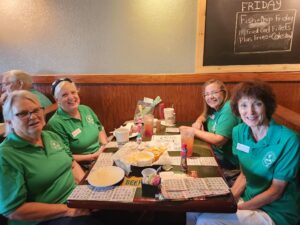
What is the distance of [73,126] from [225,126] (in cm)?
116

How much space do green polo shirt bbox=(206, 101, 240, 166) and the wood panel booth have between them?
538 millimetres

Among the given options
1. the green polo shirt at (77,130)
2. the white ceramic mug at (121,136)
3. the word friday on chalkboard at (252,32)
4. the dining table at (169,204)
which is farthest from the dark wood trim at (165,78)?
the dining table at (169,204)

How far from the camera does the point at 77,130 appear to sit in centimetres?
170

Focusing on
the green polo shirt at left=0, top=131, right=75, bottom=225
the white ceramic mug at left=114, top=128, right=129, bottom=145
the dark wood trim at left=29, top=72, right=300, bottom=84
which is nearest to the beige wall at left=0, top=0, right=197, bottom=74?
the dark wood trim at left=29, top=72, right=300, bottom=84

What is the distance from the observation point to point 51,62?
2416 mm

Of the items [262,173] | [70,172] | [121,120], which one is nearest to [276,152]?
[262,173]

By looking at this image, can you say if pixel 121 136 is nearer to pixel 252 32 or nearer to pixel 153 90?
pixel 153 90

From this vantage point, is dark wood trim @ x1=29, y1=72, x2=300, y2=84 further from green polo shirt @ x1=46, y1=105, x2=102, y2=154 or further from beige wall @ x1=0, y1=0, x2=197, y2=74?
green polo shirt @ x1=46, y1=105, x2=102, y2=154

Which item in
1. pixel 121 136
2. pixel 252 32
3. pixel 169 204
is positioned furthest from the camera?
pixel 252 32

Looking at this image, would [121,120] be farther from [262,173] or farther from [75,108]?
[262,173]

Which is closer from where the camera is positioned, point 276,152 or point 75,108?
point 276,152

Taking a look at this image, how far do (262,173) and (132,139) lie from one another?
2.82 ft

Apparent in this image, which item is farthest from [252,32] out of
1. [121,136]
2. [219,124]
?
[121,136]

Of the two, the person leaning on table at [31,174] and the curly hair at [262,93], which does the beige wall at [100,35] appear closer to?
the curly hair at [262,93]
